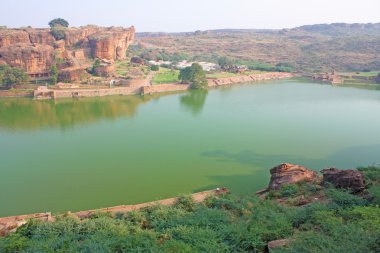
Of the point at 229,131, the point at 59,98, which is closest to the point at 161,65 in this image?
the point at 59,98

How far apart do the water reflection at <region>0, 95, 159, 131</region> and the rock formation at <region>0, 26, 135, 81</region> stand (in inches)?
197

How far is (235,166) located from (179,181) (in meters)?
2.55

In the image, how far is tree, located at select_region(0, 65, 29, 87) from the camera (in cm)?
2856

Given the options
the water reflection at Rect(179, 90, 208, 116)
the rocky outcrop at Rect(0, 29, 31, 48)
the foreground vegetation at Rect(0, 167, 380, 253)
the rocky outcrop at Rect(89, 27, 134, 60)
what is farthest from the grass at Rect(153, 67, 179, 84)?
the foreground vegetation at Rect(0, 167, 380, 253)

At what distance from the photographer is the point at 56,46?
35.1m

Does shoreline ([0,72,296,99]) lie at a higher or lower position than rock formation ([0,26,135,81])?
lower

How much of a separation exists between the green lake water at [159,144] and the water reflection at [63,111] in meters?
0.07

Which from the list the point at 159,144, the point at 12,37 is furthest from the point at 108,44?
the point at 159,144

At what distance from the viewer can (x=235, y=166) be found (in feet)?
45.2

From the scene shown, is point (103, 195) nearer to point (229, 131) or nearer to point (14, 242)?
point (14, 242)

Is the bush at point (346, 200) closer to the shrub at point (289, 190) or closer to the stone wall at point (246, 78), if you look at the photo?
the shrub at point (289, 190)

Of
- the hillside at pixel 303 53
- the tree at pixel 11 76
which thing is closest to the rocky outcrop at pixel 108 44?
the hillside at pixel 303 53

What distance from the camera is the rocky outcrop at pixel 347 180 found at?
9.12 m

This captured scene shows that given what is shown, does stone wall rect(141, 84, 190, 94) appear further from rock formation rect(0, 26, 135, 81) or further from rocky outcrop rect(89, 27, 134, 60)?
rocky outcrop rect(89, 27, 134, 60)
